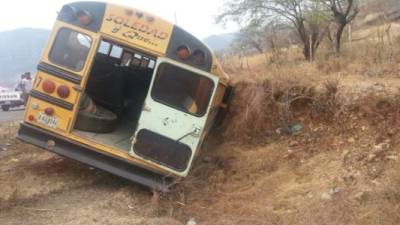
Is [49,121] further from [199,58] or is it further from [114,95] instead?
[114,95]

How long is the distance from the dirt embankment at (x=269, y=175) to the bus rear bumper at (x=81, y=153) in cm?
22

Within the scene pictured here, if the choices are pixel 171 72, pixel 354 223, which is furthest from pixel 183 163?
pixel 354 223

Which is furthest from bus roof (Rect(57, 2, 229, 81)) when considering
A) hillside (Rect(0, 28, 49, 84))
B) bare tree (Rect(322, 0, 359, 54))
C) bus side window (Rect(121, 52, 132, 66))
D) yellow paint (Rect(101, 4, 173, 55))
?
hillside (Rect(0, 28, 49, 84))

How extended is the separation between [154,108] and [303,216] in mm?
2590

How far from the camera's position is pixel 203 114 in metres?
7.10

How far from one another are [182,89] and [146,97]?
517 mm

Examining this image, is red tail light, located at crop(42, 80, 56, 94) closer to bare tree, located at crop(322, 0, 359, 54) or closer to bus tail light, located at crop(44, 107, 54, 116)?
bus tail light, located at crop(44, 107, 54, 116)

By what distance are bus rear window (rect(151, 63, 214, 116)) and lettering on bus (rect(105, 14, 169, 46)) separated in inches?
16.7

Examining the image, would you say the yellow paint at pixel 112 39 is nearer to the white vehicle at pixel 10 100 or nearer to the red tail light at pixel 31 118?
the red tail light at pixel 31 118

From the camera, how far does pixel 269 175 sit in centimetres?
737

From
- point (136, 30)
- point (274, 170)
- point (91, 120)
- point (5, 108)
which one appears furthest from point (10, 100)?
point (274, 170)

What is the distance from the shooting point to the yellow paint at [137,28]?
6906 millimetres

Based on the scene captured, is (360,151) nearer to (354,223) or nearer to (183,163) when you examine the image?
(354,223)

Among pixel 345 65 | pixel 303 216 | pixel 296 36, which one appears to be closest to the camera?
pixel 303 216
